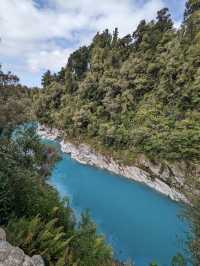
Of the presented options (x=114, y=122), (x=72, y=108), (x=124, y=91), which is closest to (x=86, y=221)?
(x=114, y=122)

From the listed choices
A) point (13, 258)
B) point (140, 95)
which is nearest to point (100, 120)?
point (140, 95)

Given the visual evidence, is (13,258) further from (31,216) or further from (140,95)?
(140,95)

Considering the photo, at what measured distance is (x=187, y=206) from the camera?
9.86 metres

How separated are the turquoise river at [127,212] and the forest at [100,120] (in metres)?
4.30

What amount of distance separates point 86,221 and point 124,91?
29.2 m

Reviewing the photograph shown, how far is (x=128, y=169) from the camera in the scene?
2997 cm

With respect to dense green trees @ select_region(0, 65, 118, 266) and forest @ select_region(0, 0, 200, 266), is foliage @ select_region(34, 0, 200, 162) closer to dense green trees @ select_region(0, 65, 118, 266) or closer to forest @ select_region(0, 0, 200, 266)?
forest @ select_region(0, 0, 200, 266)

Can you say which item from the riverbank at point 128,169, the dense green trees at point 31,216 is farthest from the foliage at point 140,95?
the dense green trees at point 31,216

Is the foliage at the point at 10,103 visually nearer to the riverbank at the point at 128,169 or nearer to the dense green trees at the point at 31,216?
the dense green trees at the point at 31,216

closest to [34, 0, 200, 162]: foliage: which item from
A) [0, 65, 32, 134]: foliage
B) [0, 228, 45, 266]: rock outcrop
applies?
[0, 65, 32, 134]: foliage

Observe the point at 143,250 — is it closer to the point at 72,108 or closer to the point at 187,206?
the point at 187,206

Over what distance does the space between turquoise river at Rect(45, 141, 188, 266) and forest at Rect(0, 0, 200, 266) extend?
14.1 feet

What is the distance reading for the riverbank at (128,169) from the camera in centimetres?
2602

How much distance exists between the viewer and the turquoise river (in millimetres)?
15727
